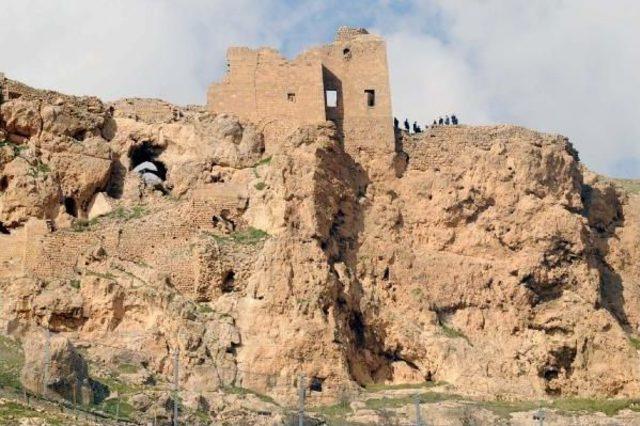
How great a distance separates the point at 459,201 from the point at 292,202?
635cm

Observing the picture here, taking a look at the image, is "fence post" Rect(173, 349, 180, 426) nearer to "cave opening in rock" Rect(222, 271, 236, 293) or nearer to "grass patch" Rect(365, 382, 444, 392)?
"cave opening in rock" Rect(222, 271, 236, 293)

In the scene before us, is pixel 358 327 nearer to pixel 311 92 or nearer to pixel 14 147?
pixel 311 92

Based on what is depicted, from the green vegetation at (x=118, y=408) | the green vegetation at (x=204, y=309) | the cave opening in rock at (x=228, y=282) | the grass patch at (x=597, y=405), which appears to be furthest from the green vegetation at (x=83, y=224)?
the grass patch at (x=597, y=405)

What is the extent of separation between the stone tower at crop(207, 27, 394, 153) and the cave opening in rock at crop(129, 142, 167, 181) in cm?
238

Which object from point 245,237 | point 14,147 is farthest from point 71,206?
point 245,237

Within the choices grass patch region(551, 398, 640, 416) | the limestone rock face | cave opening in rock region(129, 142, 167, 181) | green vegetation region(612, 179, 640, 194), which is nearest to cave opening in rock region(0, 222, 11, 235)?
cave opening in rock region(129, 142, 167, 181)

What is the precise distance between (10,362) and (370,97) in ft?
55.0

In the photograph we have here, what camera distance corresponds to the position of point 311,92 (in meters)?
47.2

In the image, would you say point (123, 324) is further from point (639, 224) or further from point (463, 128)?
point (639, 224)

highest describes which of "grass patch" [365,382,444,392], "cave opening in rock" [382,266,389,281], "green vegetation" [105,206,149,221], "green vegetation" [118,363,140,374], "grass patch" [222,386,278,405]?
"green vegetation" [105,206,149,221]

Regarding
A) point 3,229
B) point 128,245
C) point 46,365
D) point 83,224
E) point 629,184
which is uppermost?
point 629,184

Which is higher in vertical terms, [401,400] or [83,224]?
[83,224]

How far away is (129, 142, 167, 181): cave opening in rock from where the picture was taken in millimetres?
46812

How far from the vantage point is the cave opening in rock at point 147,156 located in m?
46.8
